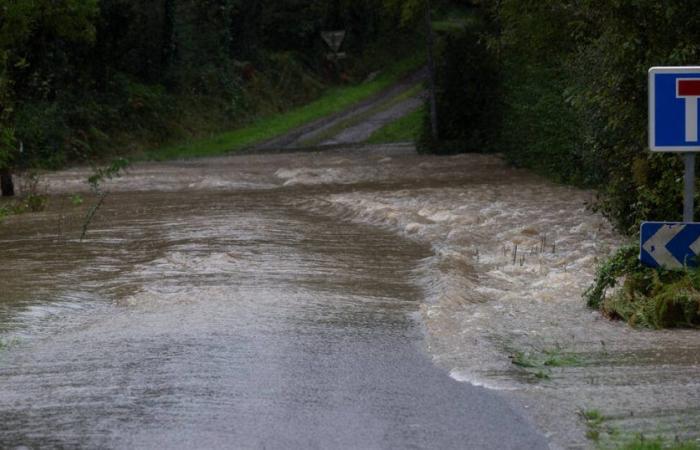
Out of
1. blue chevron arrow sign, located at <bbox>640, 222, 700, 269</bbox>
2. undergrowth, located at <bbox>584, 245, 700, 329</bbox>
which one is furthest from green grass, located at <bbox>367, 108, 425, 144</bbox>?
blue chevron arrow sign, located at <bbox>640, 222, 700, 269</bbox>

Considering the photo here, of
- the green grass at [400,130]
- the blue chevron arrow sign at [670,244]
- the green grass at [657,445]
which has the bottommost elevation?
the green grass at [400,130]

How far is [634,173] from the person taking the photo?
14648 millimetres

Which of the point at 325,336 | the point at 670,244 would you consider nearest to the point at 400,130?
the point at 670,244

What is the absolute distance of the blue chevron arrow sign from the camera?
34.7ft

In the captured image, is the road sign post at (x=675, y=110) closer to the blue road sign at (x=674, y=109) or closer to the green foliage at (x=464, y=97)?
the blue road sign at (x=674, y=109)

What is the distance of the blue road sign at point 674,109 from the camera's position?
32.1 feet

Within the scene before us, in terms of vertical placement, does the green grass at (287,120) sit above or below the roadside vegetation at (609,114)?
below

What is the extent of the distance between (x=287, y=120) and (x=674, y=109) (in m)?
44.0

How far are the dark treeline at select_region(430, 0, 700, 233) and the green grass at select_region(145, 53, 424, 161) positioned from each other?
12.2 meters

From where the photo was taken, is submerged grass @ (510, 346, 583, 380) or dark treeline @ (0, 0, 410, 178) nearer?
submerged grass @ (510, 346, 583, 380)

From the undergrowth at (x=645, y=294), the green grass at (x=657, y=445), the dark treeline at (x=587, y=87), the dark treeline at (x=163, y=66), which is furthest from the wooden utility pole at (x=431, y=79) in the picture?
the green grass at (x=657, y=445)

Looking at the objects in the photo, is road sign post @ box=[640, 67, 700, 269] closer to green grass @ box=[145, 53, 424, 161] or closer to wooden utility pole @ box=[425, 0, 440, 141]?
wooden utility pole @ box=[425, 0, 440, 141]

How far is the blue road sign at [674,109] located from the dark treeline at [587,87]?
10.6ft

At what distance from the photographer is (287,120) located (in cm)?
5328
